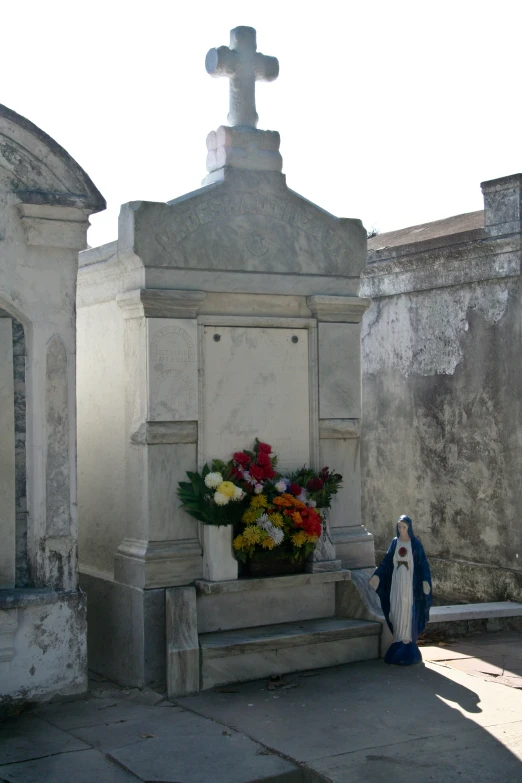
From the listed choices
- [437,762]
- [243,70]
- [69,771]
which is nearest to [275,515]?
[437,762]

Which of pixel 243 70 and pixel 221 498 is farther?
pixel 243 70

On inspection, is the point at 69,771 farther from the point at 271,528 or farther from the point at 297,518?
the point at 297,518

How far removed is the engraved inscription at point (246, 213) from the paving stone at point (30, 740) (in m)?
3.04

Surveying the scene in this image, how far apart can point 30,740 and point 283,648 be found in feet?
5.88

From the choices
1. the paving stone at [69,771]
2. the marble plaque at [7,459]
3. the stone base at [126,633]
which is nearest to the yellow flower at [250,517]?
the stone base at [126,633]

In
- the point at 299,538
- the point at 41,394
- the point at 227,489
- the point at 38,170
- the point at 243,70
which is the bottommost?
the point at 299,538

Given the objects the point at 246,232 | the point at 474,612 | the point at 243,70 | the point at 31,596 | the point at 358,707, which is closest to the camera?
the point at 358,707

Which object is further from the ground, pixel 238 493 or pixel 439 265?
pixel 439 265

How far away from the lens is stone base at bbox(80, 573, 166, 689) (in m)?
6.39

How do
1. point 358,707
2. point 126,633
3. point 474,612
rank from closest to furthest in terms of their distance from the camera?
→ 1. point 358,707
2. point 126,633
3. point 474,612

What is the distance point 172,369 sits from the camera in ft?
21.8

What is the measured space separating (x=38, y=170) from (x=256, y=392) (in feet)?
6.75

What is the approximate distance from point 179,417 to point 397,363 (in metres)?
3.93

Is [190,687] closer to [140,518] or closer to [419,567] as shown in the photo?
[140,518]
